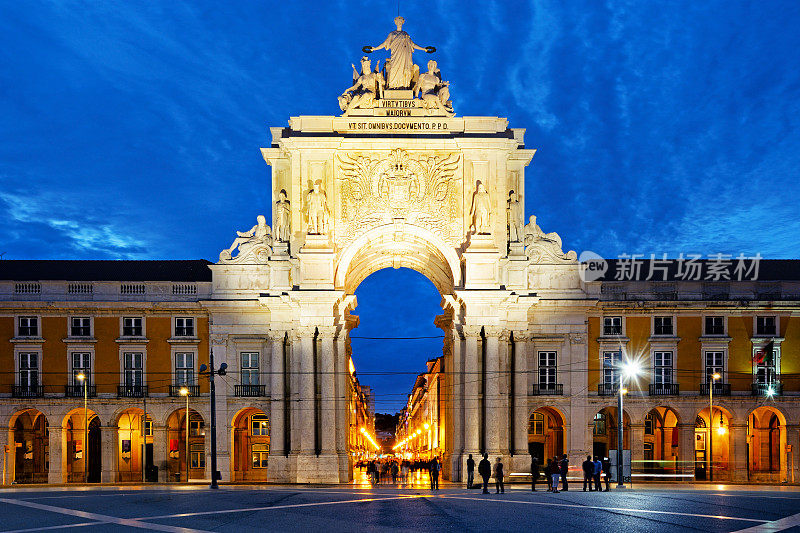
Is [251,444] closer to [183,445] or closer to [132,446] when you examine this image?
[183,445]

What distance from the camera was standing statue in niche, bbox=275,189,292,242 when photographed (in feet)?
188

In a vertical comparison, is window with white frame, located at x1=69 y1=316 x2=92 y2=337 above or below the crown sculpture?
below

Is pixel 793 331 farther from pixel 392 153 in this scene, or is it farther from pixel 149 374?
pixel 149 374

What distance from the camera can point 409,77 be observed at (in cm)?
5806

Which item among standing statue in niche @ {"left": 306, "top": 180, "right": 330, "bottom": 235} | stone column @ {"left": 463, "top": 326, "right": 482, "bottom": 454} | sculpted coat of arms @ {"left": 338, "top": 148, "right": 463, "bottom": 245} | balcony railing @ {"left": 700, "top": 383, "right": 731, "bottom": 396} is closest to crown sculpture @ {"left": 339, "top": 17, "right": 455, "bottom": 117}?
sculpted coat of arms @ {"left": 338, "top": 148, "right": 463, "bottom": 245}

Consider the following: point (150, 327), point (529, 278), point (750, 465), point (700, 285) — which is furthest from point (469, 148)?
point (750, 465)

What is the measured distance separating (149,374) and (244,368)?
6.51m

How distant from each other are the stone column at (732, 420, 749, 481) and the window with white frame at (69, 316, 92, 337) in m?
44.0

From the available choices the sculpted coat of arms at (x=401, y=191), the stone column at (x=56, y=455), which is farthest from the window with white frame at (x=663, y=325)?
the stone column at (x=56, y=455)

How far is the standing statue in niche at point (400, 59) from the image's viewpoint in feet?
190

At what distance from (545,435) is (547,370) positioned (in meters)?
9.08

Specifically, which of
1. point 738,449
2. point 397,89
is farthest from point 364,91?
point 738,449

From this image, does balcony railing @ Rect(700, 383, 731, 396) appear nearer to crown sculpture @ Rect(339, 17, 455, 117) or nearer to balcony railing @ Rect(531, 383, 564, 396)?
balcony railing @ Rect(531, 383, 564, 396)

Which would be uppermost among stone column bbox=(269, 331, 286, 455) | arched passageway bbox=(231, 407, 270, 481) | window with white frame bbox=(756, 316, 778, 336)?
window with white frame bbox=(756, 316, 778, 336)
